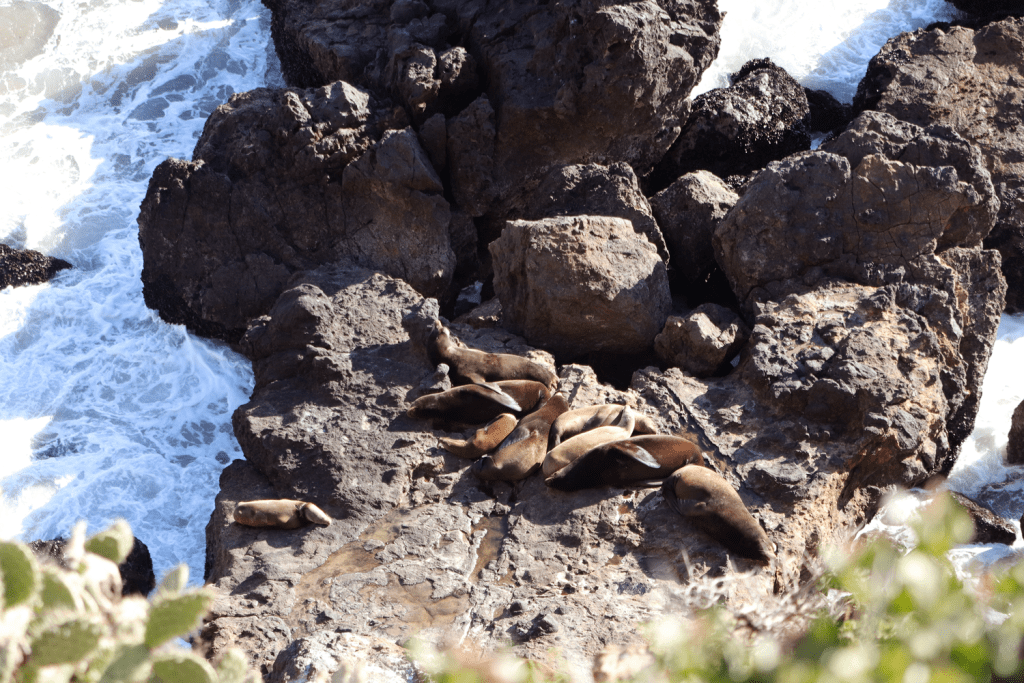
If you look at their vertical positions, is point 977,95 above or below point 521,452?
above

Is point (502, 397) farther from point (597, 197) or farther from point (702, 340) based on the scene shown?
point (597, 197)

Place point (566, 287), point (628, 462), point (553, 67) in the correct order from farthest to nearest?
point (553, 67) < point (566, 287) < point (628, 462)

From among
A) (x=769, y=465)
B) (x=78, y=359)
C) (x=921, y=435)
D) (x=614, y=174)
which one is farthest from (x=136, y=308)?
(x=921, y=435)

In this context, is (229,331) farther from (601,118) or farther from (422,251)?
(601,118)

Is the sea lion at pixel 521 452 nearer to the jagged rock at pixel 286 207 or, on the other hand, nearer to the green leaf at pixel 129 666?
the jagged rock at pixel 286 207

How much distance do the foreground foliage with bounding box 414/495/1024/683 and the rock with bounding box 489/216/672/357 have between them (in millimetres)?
4683

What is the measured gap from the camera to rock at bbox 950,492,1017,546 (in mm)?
6051

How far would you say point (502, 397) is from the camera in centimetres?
529

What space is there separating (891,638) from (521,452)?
3587 millimetres

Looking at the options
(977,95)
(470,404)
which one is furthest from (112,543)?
(977,95)

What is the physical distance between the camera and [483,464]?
4.83 meters

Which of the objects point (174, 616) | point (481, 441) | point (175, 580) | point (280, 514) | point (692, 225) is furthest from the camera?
point (692, 225)

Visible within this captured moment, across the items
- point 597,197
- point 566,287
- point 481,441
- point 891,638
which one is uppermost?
point 891,638

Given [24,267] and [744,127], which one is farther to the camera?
[744,127]
